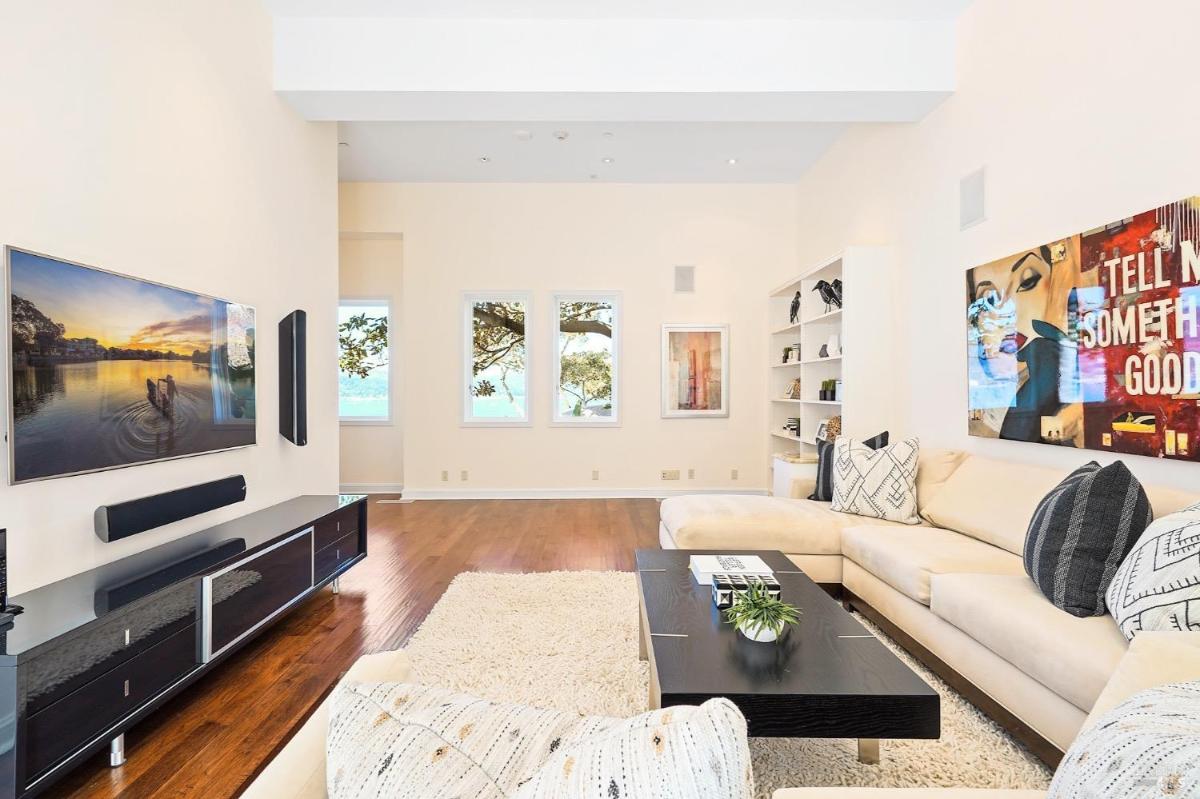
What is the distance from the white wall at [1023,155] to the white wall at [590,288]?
5.96ft

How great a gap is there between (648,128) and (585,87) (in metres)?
1.49

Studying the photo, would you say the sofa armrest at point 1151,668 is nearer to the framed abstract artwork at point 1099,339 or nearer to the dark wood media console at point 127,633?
the framed abstract artwork at point 1099,339

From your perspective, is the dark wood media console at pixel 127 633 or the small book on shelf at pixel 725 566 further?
the small book on shelf at pixel 725 566

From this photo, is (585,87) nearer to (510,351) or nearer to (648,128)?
(648,128)

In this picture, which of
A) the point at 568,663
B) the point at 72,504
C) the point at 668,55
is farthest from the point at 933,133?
the point at 72,504

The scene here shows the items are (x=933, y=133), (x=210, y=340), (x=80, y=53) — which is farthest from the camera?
(x=933, y=133)

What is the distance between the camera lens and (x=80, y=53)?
2297mm

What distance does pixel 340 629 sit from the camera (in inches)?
121

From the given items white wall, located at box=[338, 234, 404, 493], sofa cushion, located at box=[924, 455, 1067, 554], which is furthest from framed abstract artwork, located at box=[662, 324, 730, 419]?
sofa cushion, located at box=[924, 455, 1067, 554]

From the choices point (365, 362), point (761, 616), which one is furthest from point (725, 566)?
point (365, 362)

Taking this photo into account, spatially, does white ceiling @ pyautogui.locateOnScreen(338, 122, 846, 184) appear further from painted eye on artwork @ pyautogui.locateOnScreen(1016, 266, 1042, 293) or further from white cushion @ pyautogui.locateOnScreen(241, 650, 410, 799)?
white cushion @ pyautogui.locateOnScreen(241, 650, 410, 799)

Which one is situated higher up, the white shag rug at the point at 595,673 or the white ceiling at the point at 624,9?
the white ceiling at the point at 624,9

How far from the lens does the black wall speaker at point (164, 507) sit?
239 centimetres

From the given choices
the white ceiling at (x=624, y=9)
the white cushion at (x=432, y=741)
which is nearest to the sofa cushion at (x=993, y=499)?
the white cushion at (x=432, y=741)
